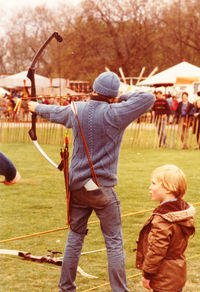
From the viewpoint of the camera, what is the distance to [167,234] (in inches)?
147

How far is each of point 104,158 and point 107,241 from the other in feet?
2.14

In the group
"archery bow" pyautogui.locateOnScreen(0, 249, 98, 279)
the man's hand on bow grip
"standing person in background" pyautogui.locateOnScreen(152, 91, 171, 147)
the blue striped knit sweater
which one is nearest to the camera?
the blue striped knit sweater

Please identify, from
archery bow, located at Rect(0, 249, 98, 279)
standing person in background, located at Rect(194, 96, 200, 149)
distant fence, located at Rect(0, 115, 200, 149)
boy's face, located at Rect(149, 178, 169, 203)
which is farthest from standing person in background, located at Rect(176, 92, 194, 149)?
boy's face, located at Rect(149, 178, 169, 203)

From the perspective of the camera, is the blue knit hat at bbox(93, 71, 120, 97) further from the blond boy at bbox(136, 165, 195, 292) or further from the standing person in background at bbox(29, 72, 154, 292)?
the blond boy at bbox(136, 165, 195, 292)

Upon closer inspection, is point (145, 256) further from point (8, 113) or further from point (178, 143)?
point (8, 113)

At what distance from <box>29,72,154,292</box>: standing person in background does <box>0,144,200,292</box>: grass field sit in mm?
609

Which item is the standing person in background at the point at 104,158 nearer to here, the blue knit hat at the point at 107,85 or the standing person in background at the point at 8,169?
the blue knit hat at the point at 107,85

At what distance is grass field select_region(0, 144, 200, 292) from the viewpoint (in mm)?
5254

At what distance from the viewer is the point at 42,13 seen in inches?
2410

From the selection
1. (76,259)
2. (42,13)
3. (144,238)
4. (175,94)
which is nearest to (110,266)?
(76,259)

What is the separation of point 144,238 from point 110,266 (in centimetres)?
61

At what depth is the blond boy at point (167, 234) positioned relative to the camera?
3742mm

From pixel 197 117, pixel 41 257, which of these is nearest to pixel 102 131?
pixel 41 257

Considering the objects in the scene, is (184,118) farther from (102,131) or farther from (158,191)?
(158,191)
